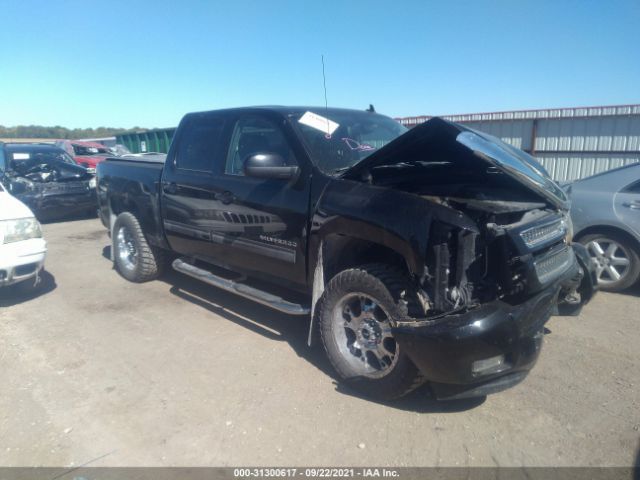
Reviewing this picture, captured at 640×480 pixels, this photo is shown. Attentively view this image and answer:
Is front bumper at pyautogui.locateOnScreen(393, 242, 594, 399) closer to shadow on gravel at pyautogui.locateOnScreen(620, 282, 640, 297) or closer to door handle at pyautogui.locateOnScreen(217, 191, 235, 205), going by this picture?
door handle at pyautogui.locateOnScreen(217, 191, 235, 205)

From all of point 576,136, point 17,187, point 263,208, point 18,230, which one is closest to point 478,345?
point 263,208

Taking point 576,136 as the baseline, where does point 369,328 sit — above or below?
below

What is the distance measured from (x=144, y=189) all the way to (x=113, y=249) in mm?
1209

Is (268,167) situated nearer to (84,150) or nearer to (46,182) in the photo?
(46,182)

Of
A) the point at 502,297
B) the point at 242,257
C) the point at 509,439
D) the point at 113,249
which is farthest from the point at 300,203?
the point at 113,249

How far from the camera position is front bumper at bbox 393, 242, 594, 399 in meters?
2.62

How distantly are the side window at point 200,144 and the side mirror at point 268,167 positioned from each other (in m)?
1.12

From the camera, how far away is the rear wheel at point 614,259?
5.11 metres

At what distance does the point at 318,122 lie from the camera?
3.94 meters

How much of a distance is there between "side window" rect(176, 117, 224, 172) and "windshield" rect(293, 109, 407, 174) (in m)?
1.03

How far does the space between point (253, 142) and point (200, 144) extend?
2.60ft

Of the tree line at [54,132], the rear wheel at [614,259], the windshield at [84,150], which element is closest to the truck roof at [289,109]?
the rear wheel at [614,259]

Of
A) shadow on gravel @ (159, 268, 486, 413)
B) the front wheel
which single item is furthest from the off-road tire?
the front wheel

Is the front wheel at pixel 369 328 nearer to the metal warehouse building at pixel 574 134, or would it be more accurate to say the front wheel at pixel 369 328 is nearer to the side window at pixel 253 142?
the side window at pixel 253 142
